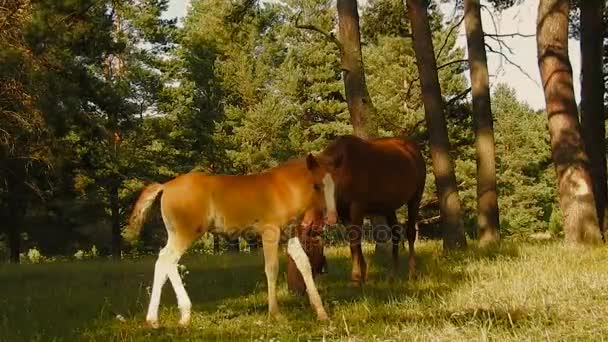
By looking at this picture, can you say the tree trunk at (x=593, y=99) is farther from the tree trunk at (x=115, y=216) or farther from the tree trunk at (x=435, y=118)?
the tree trunk at (x=115, y=216)

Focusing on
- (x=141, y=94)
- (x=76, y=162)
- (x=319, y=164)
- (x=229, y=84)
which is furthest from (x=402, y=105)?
(x=319, y=164)

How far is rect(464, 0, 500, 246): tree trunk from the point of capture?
1420 cm

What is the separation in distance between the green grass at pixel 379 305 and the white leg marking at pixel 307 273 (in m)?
0.17

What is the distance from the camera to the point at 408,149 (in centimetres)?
1072

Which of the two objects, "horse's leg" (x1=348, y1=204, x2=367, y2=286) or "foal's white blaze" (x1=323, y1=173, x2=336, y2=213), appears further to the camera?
"horse's leg" (x1=348, y1=204, x2=367, y2=286)

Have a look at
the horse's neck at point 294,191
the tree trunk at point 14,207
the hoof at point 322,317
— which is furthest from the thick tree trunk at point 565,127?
the tree trunk at point 14,207

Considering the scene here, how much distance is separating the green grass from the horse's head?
3.40 feet

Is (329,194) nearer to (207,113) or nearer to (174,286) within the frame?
(174,286)

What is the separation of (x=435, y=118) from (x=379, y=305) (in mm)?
7287

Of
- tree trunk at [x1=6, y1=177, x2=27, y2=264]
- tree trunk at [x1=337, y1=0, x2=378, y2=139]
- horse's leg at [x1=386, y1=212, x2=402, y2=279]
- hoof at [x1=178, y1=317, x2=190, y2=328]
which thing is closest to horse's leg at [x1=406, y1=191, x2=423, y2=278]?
→ horse's leg at [x1=386, y1=212, x2=402, y2=279]

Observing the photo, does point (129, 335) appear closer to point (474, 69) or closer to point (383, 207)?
point (383, 207)

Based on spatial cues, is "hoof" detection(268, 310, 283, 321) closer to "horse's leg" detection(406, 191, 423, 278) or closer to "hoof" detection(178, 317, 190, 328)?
"hoof" detection(178, 317, 190, 328)

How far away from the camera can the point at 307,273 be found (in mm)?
6656

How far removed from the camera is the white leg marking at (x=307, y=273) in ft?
21.1
